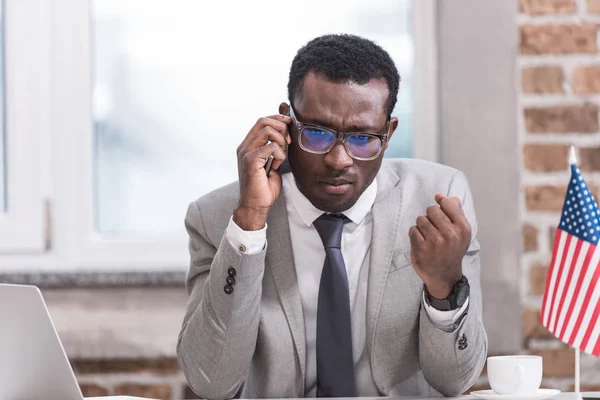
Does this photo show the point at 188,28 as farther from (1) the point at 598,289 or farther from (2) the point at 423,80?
(1) the point at 598,289

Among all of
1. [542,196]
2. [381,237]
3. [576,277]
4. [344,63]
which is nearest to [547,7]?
[542,196]

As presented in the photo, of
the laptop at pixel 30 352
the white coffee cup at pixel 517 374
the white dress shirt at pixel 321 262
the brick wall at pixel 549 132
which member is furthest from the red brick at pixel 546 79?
the laptop at pixel 30 352

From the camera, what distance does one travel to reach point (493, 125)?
2.30m

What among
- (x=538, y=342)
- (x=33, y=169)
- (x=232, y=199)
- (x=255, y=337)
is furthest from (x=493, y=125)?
(x=33, y=169)

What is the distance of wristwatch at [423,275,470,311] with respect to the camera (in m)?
1.59

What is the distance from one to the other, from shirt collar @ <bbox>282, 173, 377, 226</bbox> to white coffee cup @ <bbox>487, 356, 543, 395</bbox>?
0.58 metres

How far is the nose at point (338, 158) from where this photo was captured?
1.72 meters

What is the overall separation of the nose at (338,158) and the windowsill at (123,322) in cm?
82

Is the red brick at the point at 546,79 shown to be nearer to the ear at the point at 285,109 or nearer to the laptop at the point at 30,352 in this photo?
the ear at the point at 285,109

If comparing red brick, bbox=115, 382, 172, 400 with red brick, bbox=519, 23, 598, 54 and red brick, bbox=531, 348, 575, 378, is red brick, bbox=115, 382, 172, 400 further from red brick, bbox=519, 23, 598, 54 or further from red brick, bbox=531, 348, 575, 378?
red brick, bbox=519, 23, 598, 54

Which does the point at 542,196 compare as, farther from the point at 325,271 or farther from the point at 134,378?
the point at 134,378

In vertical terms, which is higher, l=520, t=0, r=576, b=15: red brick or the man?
l=520, t=0, r=576, b=15: red brick

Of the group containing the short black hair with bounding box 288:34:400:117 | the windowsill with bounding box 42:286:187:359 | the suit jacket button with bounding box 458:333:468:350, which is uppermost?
the short black hair with bounding box 288:34:400:117

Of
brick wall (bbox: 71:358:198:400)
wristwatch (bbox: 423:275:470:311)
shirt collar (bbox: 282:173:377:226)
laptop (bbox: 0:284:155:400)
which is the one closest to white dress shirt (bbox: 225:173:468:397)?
shirt collar (bbox: 282:173:377:226)
